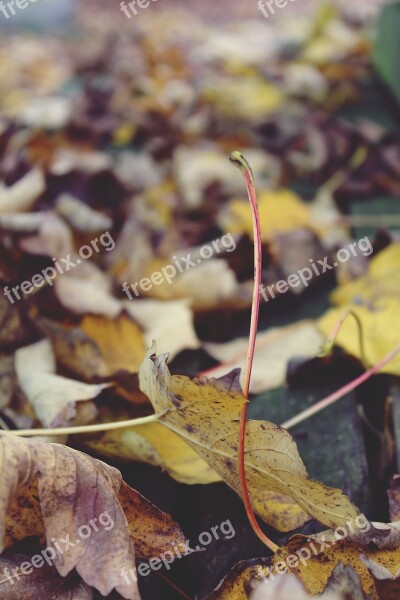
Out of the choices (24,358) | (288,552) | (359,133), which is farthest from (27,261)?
(359,133)

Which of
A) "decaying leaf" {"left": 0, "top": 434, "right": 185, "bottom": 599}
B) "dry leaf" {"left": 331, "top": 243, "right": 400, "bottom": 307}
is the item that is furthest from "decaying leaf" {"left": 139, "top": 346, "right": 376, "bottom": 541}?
"dry leaf" {"left": 331, "top": 243, "right": 400, "bottom": 307}

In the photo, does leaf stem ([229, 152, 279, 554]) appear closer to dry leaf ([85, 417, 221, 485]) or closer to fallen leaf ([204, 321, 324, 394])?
dry leaf ([85, 417, 221, 485])

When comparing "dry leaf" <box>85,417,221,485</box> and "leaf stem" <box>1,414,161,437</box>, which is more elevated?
"leaf stem" <box>1,414,161,437</box>

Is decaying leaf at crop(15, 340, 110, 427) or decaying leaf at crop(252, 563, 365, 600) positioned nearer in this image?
decaying leaf at crop(252, 563, 365, 600)

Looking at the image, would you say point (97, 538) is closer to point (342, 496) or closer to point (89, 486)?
point (89, 486)

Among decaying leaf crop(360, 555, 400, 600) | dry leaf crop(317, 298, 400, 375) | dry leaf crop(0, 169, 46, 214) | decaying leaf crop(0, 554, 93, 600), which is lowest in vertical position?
dry leaf crop(317, 298, 400, 375)

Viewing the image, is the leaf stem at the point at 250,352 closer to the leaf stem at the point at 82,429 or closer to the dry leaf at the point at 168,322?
the leaf stem at the point at 82,429
